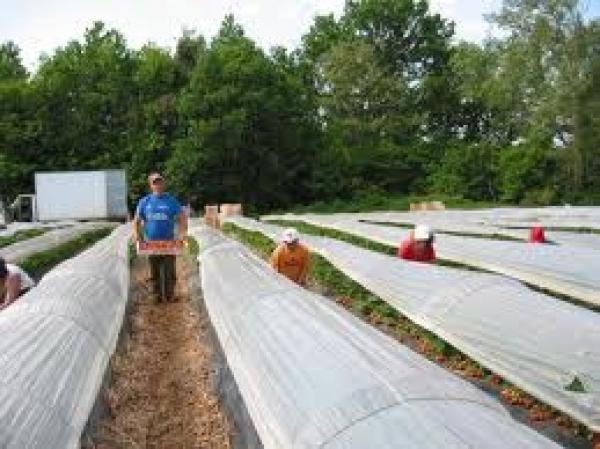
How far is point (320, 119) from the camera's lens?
55594mm

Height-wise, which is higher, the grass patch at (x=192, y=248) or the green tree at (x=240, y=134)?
the green tree at (x=240, y=134)

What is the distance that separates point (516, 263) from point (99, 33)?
53.2 m

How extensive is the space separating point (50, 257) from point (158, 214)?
6336mm

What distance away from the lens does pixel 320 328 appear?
6.14 metres

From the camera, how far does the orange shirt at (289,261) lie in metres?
11.1

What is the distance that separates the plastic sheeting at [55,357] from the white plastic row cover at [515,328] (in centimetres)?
269

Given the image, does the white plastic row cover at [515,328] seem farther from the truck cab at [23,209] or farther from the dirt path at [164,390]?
the truck cab at [23,209]

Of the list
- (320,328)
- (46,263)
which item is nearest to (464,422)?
(320,328)

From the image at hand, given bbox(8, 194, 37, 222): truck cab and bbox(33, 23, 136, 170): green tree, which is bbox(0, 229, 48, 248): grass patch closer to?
bbox(8, 194, 37, 222): truck cab

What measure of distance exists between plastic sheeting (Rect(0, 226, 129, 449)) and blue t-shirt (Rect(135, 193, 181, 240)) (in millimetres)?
1782

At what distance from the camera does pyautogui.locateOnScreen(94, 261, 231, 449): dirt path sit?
22.7 feet

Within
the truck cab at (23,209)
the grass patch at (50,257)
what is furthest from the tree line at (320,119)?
the grass patch at (50,257)

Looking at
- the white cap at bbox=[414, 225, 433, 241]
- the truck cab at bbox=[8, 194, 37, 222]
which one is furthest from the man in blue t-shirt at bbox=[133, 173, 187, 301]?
the truck cab at bbox=[8, 194, 37, 222]

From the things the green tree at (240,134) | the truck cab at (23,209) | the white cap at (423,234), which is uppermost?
the green tree at (240,134)
